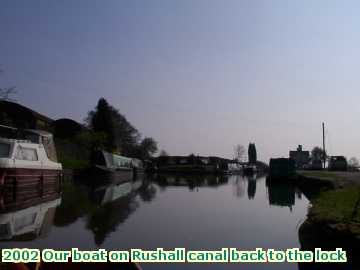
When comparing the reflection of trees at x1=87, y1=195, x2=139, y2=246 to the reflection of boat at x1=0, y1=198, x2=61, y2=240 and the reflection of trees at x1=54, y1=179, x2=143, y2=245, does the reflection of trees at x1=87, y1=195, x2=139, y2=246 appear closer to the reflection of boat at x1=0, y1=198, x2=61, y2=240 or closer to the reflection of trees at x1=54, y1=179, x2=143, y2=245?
the reflection of trees at x1=54, y1=179, x2=143, y2=245

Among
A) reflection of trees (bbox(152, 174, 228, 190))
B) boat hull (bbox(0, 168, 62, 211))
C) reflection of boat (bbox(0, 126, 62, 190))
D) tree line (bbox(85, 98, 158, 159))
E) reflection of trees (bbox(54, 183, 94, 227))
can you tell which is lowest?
reflection of trees (bbox(152, 174, 228, 190))

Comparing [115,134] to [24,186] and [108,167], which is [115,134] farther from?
[24,186]

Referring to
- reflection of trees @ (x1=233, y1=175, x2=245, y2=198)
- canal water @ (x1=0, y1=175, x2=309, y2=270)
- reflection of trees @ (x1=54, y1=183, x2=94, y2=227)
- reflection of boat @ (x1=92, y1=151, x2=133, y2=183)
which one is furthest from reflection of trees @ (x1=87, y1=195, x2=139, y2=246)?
reflection of boat @ (x1=92, y1=151, x2=133, y2=183)

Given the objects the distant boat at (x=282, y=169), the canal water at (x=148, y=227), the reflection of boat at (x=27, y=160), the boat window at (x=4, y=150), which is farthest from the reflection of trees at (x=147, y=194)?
the distant boat at (x=282, y=169)

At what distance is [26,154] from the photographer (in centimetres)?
2072

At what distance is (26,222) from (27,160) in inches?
225

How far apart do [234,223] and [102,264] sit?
40.9 feet

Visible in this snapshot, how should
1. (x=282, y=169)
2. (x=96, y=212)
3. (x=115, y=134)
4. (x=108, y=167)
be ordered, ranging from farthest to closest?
1. (x=115, y=134)
2. (x=282, y=169)
3. (x=108, y=167)
4. (x=96, y=212)

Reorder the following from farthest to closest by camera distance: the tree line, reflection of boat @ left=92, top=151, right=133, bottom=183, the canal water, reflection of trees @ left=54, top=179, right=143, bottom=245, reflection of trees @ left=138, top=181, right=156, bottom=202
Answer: the tree line < reflection of boat @ left=92, top=151, right=133, bottom=183 < reflection of trees @ left=138, top=181, right=156, bottom=202 < reflection of trees @ left=54, top=179, right=143, bottom=245 < the canal water

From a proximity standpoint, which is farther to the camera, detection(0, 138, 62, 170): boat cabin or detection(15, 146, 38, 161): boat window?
detection(15, 146, 38, 161): boat window

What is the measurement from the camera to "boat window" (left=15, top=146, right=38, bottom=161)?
19606mm

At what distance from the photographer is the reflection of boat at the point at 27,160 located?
58.4 feet

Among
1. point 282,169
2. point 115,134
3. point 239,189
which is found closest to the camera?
point 239,189

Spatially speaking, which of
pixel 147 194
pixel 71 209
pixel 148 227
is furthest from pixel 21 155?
pixel 147 194
